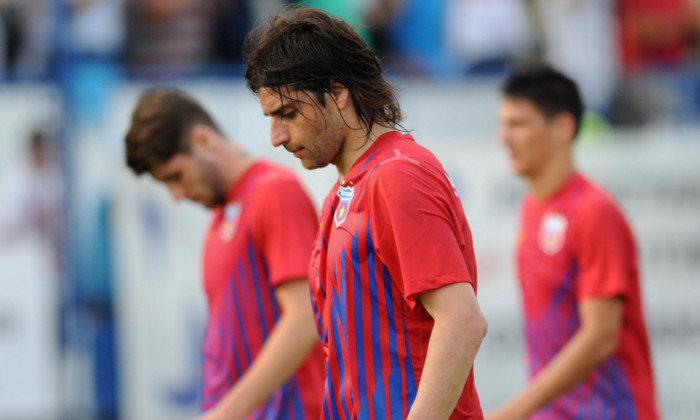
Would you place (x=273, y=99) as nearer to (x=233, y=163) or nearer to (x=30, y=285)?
(x=233, y=163)

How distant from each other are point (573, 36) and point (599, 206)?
178 inches

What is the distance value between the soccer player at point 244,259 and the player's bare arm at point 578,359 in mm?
892

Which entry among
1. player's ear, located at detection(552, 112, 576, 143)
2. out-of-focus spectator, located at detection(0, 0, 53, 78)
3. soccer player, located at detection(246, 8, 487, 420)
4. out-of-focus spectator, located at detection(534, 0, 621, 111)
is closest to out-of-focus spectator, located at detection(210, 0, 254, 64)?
out-of-focus spectator, located at detection(0, 0, 53, 78)

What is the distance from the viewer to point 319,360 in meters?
3.83

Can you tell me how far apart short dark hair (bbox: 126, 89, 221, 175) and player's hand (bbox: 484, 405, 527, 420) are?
1.68 metres

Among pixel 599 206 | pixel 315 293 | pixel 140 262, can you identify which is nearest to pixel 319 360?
pixel 315 293

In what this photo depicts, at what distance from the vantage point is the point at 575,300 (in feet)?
14.0

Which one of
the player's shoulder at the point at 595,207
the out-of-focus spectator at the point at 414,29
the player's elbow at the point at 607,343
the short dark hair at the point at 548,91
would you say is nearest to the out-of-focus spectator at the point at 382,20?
the out-of-focus spectator at the point at 414,29

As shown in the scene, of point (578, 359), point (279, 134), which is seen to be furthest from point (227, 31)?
point (279, 134)

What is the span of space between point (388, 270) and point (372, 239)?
9cm

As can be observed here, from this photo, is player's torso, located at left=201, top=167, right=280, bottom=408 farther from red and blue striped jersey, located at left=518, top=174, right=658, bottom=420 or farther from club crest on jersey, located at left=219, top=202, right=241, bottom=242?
red and blue striped jersey, located at left=518, top=174, right=658, bottom=420

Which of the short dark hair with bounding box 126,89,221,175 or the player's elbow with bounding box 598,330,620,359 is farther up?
the short dark hair with bounding box 126,89,221,175

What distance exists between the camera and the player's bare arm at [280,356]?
3467mm

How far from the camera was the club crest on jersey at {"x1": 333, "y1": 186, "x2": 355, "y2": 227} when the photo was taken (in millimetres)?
2577
